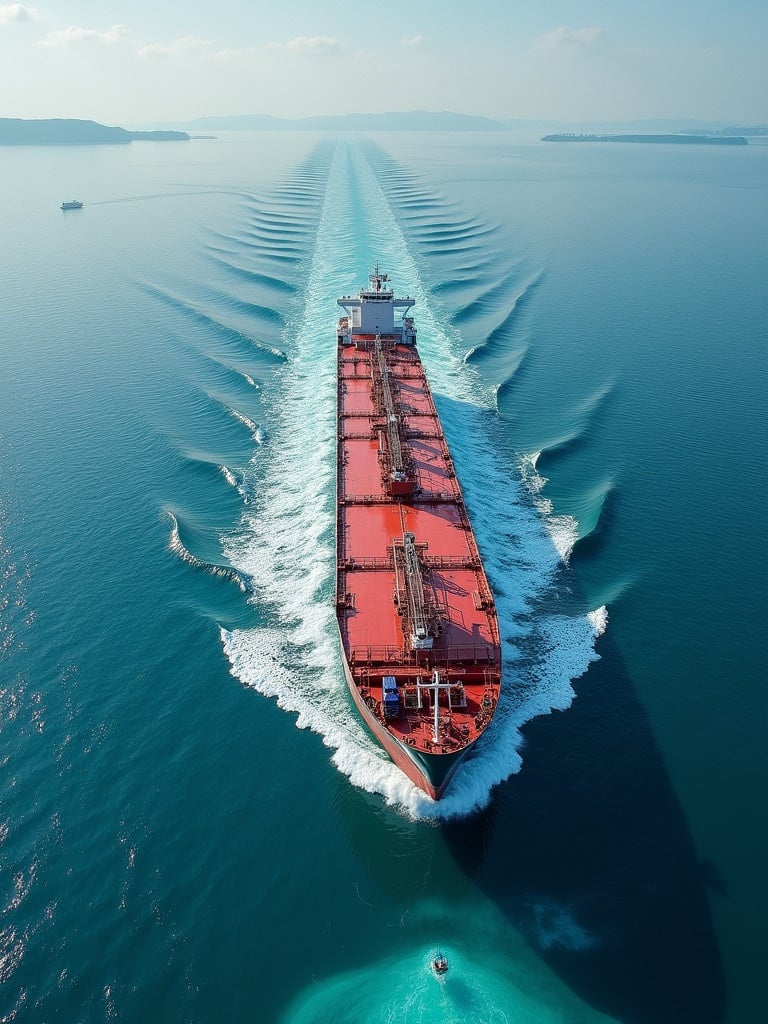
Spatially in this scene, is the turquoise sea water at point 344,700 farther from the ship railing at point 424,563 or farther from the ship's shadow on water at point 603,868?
the ship railing at point 424,563

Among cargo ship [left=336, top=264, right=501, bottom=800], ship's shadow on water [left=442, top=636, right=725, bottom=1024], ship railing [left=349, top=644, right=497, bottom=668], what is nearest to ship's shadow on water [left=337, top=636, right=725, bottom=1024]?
ship's shadow on water [left=442, top=636, right=725, bottom=1024]

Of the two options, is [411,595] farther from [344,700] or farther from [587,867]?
[587,867]

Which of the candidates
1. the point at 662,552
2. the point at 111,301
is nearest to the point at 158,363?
the point at 111,301

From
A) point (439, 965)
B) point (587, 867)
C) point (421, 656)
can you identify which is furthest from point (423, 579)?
point (439, 965)

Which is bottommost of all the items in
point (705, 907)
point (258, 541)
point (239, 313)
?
point (705, 907)

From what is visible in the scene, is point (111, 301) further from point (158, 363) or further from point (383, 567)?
point (383, 567)

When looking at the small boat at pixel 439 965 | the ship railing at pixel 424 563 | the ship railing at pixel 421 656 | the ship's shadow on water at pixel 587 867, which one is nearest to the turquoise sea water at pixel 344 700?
the ship's shadow on water at pixel 587 867
